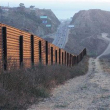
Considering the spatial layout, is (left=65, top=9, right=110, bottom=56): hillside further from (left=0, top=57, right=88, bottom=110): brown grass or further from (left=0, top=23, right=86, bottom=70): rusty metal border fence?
(left=0, top=57, right=88, bottom=110): brown grass

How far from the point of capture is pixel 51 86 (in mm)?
16969

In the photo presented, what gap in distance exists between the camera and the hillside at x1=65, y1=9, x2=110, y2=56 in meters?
123

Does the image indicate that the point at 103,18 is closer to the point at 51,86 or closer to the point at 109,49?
the point at 109,49

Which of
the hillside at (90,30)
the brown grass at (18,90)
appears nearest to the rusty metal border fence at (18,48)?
the brown grass at (18,90)

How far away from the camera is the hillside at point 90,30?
123 m

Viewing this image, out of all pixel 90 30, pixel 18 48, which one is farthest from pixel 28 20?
pixel 18 48

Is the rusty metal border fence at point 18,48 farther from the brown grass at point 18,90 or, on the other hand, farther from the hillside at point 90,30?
the hillside at point 90,30

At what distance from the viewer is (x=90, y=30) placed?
15250 centimetres

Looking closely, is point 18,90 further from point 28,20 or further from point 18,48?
point 28,20

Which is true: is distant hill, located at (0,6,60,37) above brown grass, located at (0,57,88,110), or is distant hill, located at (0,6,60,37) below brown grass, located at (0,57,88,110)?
above

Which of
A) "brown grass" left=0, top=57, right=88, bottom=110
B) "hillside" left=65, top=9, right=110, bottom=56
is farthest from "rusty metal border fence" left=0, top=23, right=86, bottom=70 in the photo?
"hillside" left=65, top=9, right=110, bottom=56

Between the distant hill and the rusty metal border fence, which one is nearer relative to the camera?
the rusty metal border fence

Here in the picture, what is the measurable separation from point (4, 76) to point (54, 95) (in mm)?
3262

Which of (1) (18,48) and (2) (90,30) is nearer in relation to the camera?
(1) (18,48)
